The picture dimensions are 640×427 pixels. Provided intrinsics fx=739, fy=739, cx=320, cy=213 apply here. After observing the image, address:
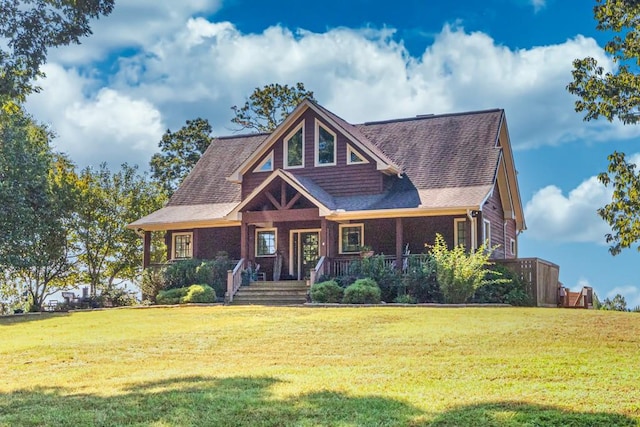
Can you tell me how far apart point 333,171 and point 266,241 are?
3.80m

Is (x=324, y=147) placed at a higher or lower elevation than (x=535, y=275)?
higher

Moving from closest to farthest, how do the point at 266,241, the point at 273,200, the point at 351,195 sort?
the point at 273,200, the point at 351,195, the point at 266,241

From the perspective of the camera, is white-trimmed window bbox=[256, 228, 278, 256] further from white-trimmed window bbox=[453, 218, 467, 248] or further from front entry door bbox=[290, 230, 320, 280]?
white-trimmed window bbox=[453, 218, 467, 248]

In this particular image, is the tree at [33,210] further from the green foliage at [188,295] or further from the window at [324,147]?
the window at [324,147]

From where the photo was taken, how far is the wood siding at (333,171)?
2747cm

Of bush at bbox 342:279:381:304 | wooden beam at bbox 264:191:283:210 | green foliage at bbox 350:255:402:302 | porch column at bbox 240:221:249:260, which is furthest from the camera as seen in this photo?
porch column at bbox 240:221:249:260

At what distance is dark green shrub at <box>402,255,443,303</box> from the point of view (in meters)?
22.7

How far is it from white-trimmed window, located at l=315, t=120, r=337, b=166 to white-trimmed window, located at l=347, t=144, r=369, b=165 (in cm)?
61

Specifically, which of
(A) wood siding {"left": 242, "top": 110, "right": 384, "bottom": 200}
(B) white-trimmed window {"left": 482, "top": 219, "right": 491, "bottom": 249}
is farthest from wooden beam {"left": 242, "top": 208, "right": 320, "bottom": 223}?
(B) white-trimmed window {"left": 482, "top": 219, "right": 491, "bottom": 249}

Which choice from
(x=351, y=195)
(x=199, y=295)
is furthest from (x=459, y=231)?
(x=199, y=295)

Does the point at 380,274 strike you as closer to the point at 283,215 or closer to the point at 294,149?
the point at 283,215

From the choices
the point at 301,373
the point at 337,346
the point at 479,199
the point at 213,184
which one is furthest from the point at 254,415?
the point at 213,184

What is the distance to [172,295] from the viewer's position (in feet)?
84.1

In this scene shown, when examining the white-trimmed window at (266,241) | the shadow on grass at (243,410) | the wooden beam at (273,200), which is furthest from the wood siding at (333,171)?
the shadow on grass at (243,410)
